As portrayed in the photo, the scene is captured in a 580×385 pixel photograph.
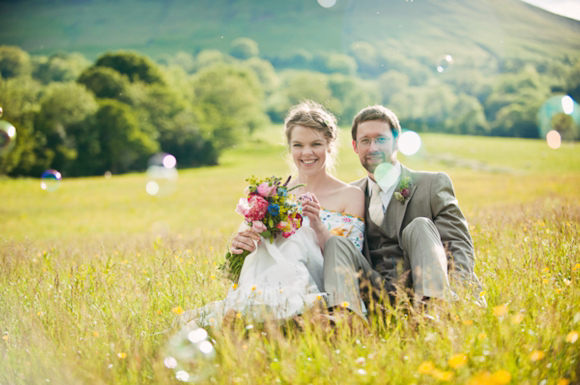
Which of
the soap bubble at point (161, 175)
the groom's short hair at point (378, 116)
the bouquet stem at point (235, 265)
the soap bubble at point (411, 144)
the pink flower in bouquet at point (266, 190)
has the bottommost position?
the soap bubble at point (161, 175)

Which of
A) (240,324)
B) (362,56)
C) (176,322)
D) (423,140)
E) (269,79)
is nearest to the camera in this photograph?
(240,324)

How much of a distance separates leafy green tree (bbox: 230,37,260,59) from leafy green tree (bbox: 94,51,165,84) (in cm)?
7072

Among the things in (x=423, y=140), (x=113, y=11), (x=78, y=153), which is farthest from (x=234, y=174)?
(x=113, y=11)

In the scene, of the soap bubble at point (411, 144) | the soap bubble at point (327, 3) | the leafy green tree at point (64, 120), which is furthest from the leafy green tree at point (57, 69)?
the soap bubble at point (327, 3)

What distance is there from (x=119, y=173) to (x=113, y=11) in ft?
429

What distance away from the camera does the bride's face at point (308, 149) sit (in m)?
4.98

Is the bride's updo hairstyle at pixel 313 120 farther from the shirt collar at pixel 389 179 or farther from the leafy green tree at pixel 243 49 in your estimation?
the leafy green tree at pixel 243 49

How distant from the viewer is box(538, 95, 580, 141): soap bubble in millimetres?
51375

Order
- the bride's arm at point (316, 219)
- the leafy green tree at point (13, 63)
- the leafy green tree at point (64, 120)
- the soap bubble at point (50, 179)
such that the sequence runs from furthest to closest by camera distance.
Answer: the leafy green tree at point (13, 63)
the leafy green tree at point (64, 120)
the soap bubble at point (50, 179)
the bride's arm at point (316, 219)

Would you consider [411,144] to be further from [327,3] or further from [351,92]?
[327,3]

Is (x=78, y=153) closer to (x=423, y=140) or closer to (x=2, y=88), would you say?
(x=2, y=88)

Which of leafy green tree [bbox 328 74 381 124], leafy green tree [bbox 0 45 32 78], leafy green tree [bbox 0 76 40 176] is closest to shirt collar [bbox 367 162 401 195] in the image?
leafy green tree [bbox 0 76 40 176]

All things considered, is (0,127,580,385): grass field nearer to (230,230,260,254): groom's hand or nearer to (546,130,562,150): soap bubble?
(230,230,260,254): groom's hand

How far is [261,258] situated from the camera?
13.8 feet
